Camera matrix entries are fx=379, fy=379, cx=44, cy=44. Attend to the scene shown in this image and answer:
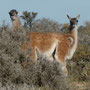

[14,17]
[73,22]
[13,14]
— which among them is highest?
[13,14]

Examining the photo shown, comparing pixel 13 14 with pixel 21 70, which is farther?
pixel 13 14

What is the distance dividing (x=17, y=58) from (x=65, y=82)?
1313 millimetres

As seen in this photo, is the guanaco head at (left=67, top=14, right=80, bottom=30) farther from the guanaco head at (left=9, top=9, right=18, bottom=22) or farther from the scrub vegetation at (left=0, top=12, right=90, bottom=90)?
the scrub vegetation at (left=0, top=12, right=90, bottom=90)

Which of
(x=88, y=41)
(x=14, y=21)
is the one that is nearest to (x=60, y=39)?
(x=14, y=21)

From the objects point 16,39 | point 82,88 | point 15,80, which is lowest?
point 82,88

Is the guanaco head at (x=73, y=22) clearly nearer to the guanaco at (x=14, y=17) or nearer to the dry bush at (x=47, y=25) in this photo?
the guanaco at (x=14, y=17)

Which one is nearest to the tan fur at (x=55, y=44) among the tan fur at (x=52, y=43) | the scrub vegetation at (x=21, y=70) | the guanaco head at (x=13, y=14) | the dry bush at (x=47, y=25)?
the tan fur at (x=52, y=43)

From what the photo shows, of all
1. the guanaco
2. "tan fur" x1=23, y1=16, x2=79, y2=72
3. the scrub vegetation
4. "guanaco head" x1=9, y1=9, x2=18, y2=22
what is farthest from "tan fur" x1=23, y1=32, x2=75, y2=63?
the scrub vegetation

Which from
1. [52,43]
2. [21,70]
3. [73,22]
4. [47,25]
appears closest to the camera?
[21,70]

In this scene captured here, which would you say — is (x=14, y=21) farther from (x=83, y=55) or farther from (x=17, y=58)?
(x=17, y=58)

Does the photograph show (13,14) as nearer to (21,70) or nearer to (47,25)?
(21,70)

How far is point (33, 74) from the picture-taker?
9.30 m

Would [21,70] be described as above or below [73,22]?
below

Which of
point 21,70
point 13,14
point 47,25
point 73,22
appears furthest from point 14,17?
point 47,25
